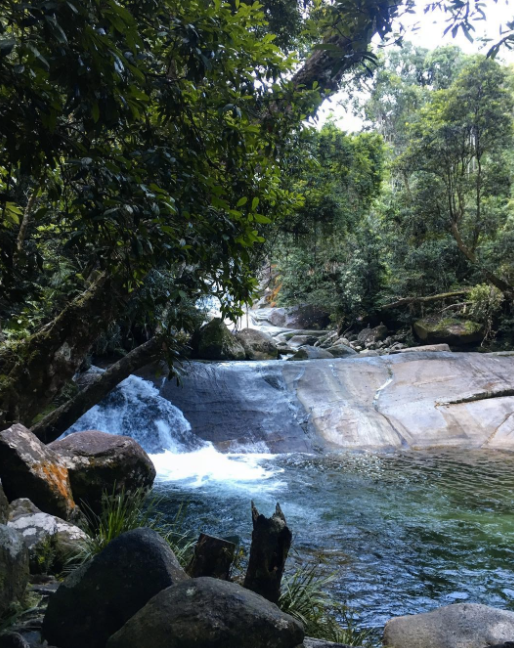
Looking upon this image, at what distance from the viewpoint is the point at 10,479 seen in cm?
545

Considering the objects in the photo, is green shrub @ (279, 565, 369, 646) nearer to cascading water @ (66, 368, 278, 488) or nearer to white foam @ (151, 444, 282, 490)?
white foam @ (151, 444, 282, 490)

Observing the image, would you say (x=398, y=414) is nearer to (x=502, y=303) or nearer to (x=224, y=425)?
(x=224, y=425)

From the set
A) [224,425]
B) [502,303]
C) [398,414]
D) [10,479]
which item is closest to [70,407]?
[10,479]

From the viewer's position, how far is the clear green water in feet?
16.8

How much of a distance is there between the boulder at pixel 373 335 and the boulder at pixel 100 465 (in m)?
17.8

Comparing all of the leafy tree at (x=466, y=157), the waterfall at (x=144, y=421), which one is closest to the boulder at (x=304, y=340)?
the leafy tree at (x=466, y=157)

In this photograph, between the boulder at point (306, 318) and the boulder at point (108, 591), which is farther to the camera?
the boulder at point (306, 318)

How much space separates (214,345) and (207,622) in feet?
48.1

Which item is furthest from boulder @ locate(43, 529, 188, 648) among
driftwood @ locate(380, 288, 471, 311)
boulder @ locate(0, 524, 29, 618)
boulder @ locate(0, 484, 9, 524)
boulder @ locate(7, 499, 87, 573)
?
driftwood @ locate(380, 288, 471, 311)

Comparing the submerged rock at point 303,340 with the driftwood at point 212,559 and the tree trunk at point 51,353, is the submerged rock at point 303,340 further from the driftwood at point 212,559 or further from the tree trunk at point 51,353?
the driftwood at point 212,559

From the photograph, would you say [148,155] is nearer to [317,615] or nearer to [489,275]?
[317,615]

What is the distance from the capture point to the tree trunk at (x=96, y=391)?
6.38m

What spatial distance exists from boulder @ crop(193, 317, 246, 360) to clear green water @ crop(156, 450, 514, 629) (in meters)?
6.67

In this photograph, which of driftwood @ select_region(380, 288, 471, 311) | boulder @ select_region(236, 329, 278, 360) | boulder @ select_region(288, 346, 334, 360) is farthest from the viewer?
driftwood @ select_region(380, 288, 471, 311)
